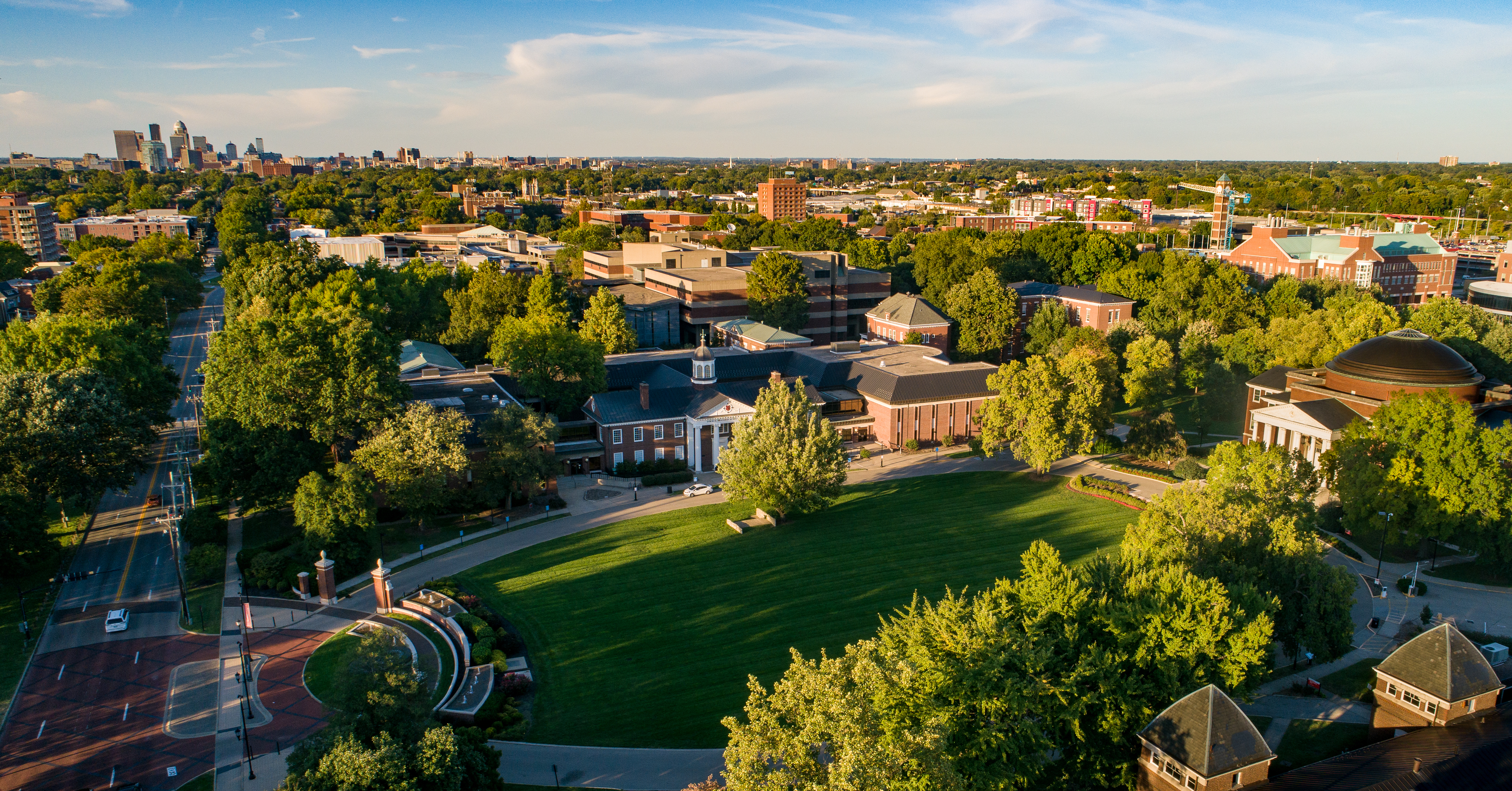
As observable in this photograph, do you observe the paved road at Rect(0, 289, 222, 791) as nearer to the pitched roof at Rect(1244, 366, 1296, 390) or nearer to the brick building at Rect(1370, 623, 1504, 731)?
the brick building at Rect(1370, 623, 1504, 731)

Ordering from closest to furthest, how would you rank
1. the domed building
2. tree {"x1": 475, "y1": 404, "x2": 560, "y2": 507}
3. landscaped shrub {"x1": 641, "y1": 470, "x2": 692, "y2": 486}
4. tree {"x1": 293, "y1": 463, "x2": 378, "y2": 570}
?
tree {"x1": 293, "y1": 463, "x2": 378, "y2": 570}
tree {"x1": 475, "y1": 404, "x2": 560, "y2": 507}
the domed building
landscaped shrub {"x1": 641, "y1": 470, "x2": 692, "y2": 486}

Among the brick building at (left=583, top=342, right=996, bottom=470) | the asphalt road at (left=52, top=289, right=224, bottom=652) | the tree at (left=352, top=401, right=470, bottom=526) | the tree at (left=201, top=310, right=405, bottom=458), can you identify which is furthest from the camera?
the brick building at (left=583, top=342, right=996, bottom=470)

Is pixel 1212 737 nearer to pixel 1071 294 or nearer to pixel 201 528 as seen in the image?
pixel 201 528

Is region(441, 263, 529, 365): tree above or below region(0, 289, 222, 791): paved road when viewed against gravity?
above

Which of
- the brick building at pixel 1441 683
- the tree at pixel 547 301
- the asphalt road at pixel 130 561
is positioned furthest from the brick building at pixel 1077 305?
the asphalt road at pixel 130 561

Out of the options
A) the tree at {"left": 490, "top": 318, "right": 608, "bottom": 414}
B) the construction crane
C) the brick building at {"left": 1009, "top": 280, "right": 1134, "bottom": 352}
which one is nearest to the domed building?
the brick building at {"left": 1009, "top": 280, "right": 1134, "bottom": 352}

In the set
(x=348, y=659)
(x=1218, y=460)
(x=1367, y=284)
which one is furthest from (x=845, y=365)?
(x=1367, y=284)

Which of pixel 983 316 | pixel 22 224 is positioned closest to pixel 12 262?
pixel 22 224
